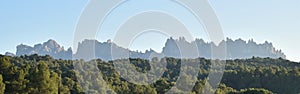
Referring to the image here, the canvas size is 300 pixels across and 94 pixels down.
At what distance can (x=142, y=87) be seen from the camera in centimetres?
6500

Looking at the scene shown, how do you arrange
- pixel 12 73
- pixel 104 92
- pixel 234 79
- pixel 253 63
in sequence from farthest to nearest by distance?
1. pixel 253 63
2. pixel 234 79
3. pixel 104 92
4. pixel 12 73

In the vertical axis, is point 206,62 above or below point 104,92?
above

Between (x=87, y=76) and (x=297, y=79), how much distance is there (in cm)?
3355

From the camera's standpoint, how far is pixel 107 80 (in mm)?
72625

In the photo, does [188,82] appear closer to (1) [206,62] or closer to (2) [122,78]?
(2) [122,78]

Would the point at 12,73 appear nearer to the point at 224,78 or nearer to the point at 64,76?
the point at 64,76

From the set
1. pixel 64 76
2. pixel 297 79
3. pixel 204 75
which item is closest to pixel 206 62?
pixel 204 75

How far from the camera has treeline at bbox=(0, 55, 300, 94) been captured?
45.8 m

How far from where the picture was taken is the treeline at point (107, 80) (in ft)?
150

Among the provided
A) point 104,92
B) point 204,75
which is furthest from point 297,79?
point 104,92

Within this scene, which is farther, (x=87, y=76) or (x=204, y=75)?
(x=204, y=75)

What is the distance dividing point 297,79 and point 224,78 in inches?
520

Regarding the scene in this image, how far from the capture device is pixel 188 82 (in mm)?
69812

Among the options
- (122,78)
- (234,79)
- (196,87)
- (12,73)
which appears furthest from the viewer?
(234,79)
